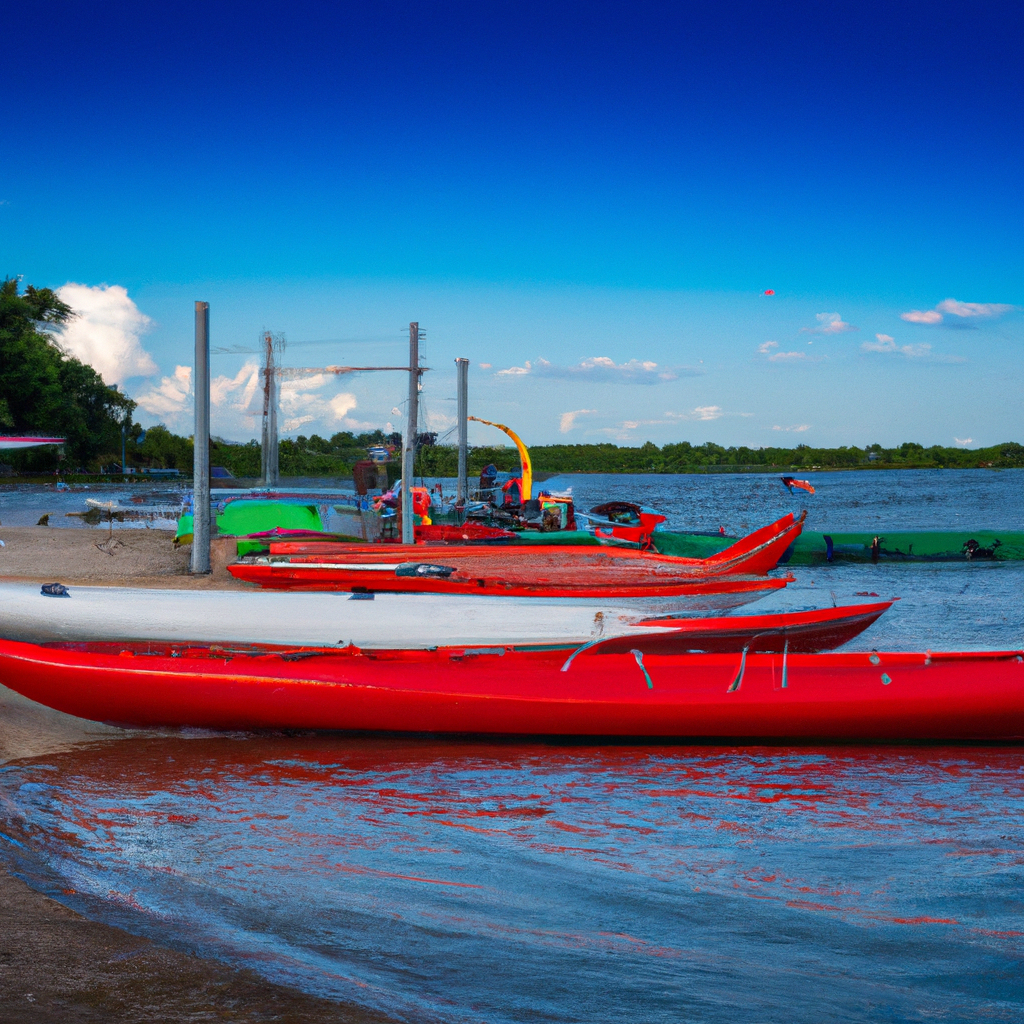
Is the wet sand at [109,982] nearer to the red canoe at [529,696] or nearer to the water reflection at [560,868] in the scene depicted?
the water reflection at [560,868]

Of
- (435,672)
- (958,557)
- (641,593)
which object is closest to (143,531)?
(641,593)

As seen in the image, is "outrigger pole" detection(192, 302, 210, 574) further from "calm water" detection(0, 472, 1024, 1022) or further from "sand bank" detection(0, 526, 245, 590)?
"calm water" detection(0, 472, 1024, 1022)

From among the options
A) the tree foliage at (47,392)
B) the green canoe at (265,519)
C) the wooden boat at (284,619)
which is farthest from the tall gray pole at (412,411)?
the tree foliage at (47,392)

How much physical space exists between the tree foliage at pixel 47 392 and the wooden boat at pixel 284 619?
37.3 meters

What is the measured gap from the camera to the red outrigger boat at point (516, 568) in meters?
11.3

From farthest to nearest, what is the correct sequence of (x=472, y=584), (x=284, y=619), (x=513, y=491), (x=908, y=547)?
(x=908, y=547)
(x=513, y=491)
(x=472, y=584)
(x=284, y=619)

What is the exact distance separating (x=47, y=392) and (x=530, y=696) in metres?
46.1

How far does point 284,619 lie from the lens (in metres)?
9.63

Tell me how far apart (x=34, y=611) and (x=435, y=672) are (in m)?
4.98

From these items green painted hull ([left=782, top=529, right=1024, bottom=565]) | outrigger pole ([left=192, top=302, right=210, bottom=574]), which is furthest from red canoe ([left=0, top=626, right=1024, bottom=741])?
green painted hull ([left=782, top=529, right=1024, bottom=565])

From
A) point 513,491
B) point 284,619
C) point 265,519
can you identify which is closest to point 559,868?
point 284,619

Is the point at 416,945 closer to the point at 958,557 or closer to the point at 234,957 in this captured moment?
the point at 234,957

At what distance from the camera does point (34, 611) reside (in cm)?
969

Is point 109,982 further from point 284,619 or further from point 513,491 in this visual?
point 513,491
